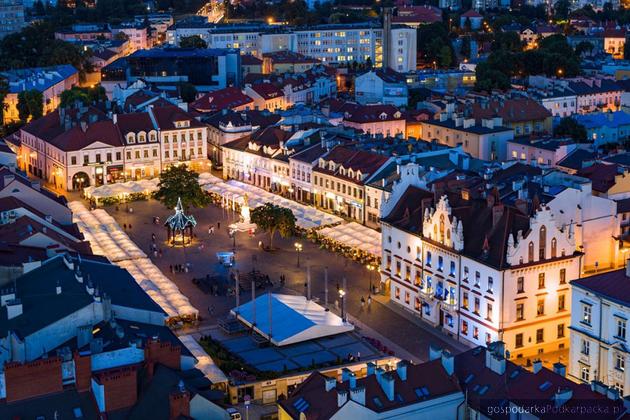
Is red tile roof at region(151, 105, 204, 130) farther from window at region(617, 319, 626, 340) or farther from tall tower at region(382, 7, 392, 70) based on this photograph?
tall tower at region(382, 7, 392, 70)

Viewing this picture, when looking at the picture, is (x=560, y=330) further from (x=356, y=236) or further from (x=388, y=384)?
(x=356, y=236)

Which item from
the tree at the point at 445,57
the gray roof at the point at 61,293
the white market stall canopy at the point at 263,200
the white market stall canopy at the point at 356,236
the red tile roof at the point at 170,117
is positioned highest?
the tree at the point at 445,57

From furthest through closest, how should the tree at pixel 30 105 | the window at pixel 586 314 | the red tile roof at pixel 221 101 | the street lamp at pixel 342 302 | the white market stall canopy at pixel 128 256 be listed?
1. the tree at pixel 30 105
2. the red tile roof at pixel 221 101
3. the white market stall canopy at pixel 128 256
4. the street lamp at pixel 342 302
5. the window at pixel 586 314

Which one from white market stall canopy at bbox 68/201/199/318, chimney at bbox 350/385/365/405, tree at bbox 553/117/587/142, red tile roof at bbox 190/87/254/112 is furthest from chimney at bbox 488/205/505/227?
red tile roof at bbox 190/87/254/112

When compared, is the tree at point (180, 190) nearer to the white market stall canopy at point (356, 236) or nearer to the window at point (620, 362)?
the white market stall canopy at point (356, 236)

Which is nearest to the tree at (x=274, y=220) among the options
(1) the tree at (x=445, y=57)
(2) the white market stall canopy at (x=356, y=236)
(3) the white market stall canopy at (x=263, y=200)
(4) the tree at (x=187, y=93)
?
(3) the white market stall canopy at (x=263, y=200)

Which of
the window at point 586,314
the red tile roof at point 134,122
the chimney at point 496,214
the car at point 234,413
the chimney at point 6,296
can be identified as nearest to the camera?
the car at point 234,413
